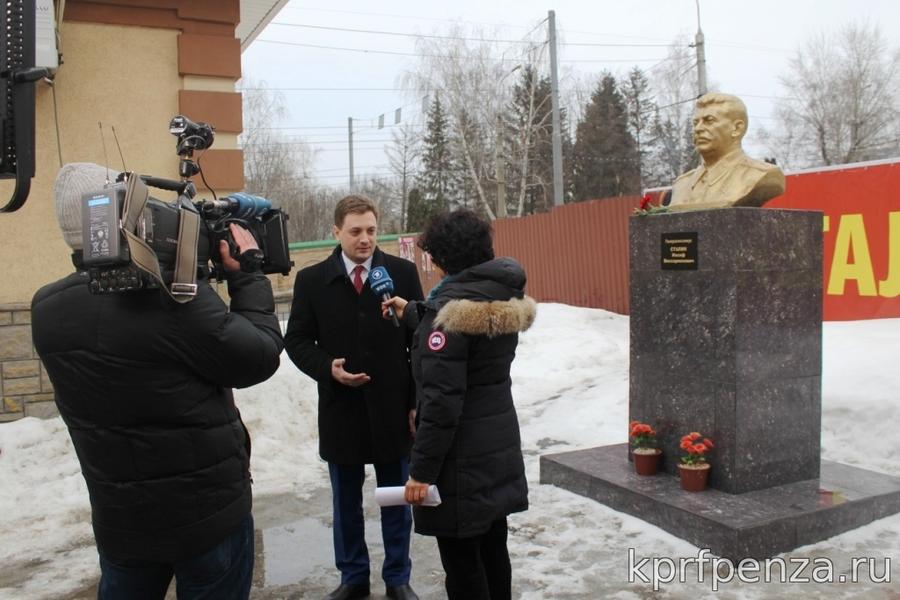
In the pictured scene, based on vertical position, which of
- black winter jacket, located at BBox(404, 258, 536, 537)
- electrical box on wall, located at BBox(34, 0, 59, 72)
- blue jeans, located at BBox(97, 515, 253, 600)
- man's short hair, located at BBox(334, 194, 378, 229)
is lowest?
blue jeans, located at BBox(97, 515, 253, 600)

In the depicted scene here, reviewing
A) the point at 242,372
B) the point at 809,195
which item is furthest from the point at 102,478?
the point at 809,195

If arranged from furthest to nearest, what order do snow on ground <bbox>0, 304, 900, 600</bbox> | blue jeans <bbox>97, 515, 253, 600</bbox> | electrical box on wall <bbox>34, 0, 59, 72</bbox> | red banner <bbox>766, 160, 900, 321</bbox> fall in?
red banner <bbox>766, 160, 900, 321</bbox> → electrical box on wall <bbox>34, 0, 59, 72</bbox> → snow on ground <bbox>0, 304, 900, 600</bbox> → blue jeans <bbox>97, 515, 253, 600</bbox>

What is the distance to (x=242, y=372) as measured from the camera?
2035 millimetres

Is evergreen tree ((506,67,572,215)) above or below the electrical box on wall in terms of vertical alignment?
above

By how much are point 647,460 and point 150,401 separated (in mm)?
3328

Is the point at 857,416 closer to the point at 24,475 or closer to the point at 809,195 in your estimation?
the point at 809,195

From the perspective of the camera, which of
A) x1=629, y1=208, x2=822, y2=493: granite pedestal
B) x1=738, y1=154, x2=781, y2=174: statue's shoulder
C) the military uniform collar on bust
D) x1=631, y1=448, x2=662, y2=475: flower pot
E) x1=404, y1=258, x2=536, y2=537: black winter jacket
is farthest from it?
the military uniform collar on bust

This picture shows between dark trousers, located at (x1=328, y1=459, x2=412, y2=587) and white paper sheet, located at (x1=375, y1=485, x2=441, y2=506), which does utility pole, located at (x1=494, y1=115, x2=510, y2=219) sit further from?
white paper sheet, located at (x1=375, y1=485, x2=441, y2=506)

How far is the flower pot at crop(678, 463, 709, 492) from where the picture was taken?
13.8 ft

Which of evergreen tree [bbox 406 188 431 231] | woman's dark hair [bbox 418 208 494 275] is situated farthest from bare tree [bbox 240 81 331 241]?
woman's dark hair [bbox 418 208 494 275]

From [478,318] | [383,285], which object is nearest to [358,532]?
[383,285]

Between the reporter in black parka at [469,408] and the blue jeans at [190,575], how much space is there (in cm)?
64

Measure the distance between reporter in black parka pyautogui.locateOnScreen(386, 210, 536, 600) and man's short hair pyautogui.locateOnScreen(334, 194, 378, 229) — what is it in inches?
28.5

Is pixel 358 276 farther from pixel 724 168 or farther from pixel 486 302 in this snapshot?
pixel 724 168
